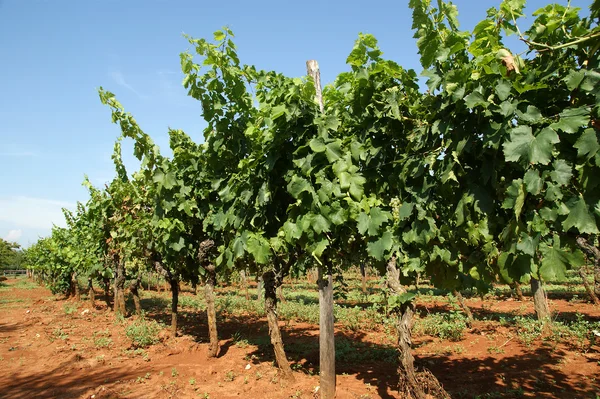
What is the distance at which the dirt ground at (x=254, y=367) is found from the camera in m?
5.51

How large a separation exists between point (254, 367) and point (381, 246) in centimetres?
458

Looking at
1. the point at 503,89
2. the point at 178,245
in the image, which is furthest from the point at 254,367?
the point at 503,89

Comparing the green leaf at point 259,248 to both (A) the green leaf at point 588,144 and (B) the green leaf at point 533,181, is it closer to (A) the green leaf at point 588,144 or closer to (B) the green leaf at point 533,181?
(B) the green leaf at point 533,181

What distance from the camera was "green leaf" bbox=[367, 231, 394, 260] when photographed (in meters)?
3.14

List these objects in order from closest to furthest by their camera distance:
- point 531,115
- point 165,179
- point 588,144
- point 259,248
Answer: point 588,144
point 531,115
point 259,248
point 165,179

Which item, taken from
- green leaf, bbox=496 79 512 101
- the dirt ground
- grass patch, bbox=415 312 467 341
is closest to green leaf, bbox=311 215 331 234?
green leaf, bbox=496 79 512 101

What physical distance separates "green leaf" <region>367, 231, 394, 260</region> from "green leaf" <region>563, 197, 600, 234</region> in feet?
4.18

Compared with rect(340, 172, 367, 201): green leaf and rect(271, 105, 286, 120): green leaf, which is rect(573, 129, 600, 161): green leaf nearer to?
rect(340, 172, 367, 201): green leaf

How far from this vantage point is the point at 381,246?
316 cm

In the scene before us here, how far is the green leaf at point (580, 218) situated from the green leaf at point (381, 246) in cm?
127

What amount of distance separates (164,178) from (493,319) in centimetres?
1052

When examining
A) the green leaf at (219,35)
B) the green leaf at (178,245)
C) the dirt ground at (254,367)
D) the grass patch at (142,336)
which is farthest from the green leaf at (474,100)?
the grass patch at (142,336)

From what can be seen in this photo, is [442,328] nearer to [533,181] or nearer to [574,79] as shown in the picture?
[533,181]

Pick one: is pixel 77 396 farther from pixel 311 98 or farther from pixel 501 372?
pixel 501 372
